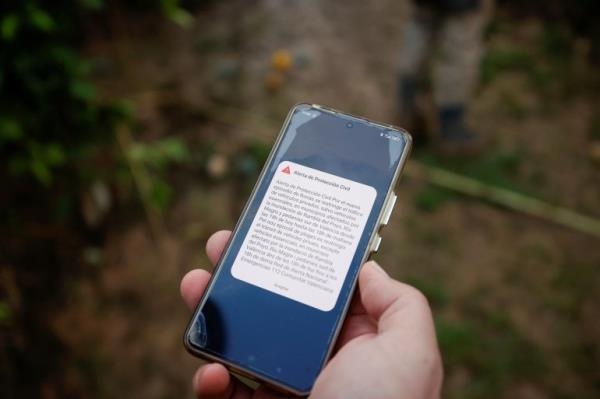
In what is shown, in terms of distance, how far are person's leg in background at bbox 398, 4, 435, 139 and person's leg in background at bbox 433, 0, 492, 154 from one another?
88 mm

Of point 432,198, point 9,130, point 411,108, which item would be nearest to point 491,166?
point 432,198

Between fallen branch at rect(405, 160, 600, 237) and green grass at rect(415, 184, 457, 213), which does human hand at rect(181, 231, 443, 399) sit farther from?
fallen branch at rect(405, 160, 600, 237)

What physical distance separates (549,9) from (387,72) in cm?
127

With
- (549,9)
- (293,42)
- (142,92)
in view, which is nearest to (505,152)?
(549,9)

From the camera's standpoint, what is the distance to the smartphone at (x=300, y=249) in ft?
3.99

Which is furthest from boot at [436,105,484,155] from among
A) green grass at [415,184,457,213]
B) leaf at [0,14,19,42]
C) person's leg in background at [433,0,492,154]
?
leaf at [0,14,19,42]

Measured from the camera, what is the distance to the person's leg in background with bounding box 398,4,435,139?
2.77 meters

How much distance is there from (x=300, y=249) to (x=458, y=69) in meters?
1.92

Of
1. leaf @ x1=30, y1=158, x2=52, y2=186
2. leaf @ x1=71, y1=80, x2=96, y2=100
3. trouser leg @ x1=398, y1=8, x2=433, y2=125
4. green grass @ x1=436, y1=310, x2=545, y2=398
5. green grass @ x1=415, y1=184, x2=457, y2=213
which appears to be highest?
trouser leg @ x1=398, y1=8, x2=433, y2=125

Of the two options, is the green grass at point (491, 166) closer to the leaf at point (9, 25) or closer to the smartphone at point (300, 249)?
the smartphone at point (300, 249)

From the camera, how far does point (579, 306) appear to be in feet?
7.82

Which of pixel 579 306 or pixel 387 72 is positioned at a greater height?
pixel 387 72

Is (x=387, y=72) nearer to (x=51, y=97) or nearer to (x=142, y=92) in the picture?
(x=142, y=92)

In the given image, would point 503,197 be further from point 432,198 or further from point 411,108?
point 411,108
